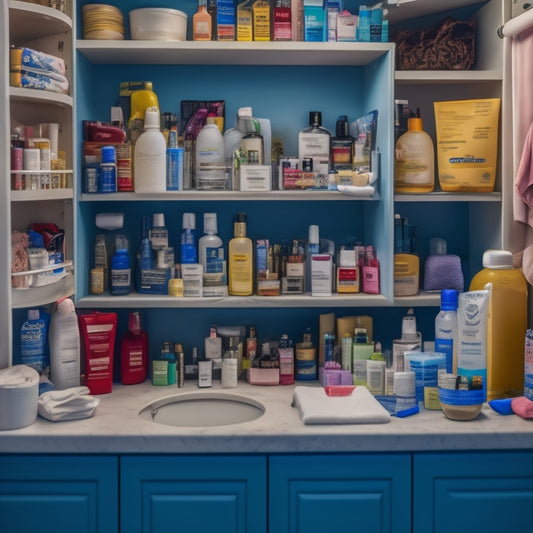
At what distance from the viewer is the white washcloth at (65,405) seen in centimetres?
231

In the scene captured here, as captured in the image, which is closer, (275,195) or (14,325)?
(14,325)

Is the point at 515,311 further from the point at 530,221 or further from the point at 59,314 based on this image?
the point at 59,314

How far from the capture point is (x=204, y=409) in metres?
2.72

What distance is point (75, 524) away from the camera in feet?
7.35

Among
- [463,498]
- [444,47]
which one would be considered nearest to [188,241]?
[444,47]

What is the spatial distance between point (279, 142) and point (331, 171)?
23cm

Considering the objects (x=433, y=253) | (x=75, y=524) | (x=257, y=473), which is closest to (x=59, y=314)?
(x=75, y=524)

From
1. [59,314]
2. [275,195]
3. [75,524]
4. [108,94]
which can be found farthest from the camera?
[108,94]

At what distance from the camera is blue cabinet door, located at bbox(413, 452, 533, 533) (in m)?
2.26

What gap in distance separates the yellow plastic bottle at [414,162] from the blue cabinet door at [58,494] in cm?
136

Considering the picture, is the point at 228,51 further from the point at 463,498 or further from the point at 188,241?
the point at 463,498

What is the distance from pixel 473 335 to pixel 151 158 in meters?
1.22

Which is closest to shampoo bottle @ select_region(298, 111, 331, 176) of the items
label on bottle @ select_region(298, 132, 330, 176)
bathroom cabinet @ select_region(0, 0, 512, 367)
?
label on bottle @ select_region(298, 132, 330, 176)

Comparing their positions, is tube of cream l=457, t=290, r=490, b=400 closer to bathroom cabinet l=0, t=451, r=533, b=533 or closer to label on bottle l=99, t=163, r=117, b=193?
bathroom cabinet l=0, t=451, r=533, b=533
